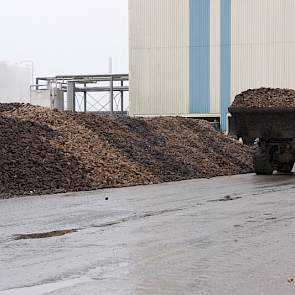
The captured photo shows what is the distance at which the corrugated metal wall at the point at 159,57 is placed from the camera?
135 ft

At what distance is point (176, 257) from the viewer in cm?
778

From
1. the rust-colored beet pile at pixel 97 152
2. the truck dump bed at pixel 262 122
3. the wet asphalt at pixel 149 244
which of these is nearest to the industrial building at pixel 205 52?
the rust-colored beet pile at pixel 97 152

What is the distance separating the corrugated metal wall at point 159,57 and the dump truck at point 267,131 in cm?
2029

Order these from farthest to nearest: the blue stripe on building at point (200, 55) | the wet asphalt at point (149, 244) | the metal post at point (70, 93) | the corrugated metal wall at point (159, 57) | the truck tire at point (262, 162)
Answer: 1. the metal post at point (70, 93)
2. the corrugated metal wall at point (159, 57)
3. the blue stripe on building at point (200, 55)
4. the truck tire at point (262, 162)
5. the wet asphalt at point (149, 244)

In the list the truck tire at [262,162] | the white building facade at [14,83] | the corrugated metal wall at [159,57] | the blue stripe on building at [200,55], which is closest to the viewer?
the truck tire at [262,162]

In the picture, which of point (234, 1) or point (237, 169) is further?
point (234, 1)

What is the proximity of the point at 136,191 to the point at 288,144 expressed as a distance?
6.59 meters

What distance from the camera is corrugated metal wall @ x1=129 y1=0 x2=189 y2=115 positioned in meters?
41.2

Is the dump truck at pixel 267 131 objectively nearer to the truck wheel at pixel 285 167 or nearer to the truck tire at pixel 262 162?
the truck tire at pixel 262 162

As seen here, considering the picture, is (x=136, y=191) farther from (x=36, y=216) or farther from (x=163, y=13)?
(x=163, y=13)

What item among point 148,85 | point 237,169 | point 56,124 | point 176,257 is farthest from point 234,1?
point 176,257

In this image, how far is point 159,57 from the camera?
41.7 meters

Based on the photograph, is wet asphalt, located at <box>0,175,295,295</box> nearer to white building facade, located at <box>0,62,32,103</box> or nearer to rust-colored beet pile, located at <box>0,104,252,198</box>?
rust-colored beet pile, located at <box>0,104,252,198</box>

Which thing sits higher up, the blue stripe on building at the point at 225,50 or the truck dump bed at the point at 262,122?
the blue stripe on building at the point at 225,50
